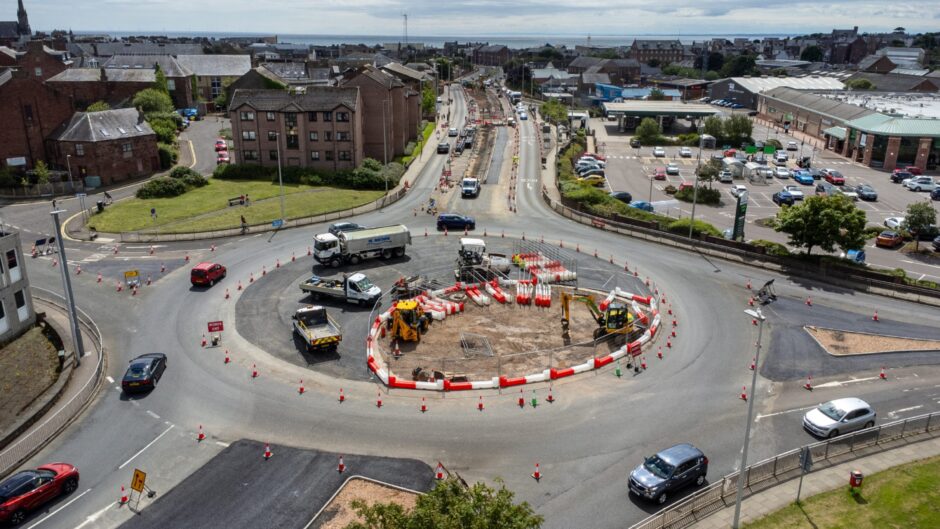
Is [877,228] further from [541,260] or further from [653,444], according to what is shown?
[653,444]

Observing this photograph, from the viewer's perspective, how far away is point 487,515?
16.9 m

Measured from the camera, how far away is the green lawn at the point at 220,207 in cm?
6388

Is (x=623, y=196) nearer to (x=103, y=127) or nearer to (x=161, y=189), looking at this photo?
(x=161, y=189)

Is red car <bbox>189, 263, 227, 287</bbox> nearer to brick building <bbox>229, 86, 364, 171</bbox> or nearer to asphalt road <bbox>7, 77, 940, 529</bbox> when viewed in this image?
asphalt road <bbox>7, 77, 940, 529</bbox>

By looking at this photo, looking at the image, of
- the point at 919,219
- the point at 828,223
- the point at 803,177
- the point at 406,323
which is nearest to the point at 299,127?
the point at 406,323

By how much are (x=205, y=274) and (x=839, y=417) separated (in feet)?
133

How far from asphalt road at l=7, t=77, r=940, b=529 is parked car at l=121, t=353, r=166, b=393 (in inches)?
21.5

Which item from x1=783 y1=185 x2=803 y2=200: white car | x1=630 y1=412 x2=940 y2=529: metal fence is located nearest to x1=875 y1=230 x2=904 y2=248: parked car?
x1=783 y1=185 x2=803 y2=200: white car

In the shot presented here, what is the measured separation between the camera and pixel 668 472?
25.8 m

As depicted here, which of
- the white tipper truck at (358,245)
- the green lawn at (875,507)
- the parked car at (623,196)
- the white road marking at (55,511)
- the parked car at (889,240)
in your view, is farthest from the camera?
the parked car at (623,196)

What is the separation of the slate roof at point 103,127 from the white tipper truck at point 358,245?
1727 inches

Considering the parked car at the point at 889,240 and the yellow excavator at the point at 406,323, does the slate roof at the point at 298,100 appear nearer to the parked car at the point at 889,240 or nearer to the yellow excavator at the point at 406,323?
the yellow excavator at the point at 406,323

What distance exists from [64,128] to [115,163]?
24.8 ft

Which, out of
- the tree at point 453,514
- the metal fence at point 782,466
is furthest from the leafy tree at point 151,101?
the metal fence at point 782,466
